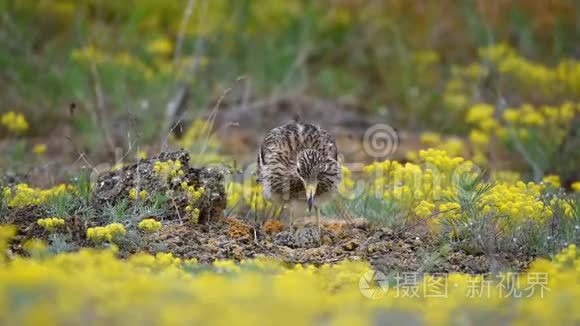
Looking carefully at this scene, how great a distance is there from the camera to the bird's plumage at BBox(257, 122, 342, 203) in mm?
7570

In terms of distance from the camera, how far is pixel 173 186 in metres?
7.14

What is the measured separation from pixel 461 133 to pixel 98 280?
9.15 meters

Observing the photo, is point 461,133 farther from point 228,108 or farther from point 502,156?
point 228,108

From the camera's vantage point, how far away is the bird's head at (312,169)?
7.50m

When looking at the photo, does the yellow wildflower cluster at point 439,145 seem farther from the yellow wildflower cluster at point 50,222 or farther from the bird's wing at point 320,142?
the yellow wildflower cluster at point 50,222

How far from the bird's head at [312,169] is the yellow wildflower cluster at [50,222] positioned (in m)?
1.85

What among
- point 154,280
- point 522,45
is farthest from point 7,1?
point 154,280

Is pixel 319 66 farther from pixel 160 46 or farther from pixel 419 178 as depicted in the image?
pixel 419 178

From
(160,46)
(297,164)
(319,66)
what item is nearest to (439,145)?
(297,164)

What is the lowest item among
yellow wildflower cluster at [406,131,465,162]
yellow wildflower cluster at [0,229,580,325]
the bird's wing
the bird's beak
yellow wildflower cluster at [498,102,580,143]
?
yellow wildflower cluster at [0,229,580,325]

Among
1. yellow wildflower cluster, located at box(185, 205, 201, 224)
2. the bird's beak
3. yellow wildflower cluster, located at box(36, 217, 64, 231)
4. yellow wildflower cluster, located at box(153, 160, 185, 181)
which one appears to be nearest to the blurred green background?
the bird's beak

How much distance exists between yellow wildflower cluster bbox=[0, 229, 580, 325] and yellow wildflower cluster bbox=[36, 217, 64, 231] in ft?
2.06

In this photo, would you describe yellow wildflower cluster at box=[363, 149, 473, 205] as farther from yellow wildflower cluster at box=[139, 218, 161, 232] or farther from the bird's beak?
yellow wildflower cluster at box=[139, 218, 161, 232]

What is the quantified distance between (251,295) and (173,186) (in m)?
3.09
